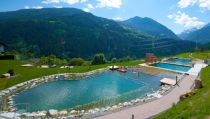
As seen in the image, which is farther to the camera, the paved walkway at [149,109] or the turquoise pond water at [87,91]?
the turquoise pond water at [87,91]

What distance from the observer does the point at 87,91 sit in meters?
36.7

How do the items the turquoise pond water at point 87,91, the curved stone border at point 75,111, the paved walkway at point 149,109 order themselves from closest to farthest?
the paved walkway at point 149,109 < the curved stone border at point 75,111 < the turquoise pond water at point 87,91

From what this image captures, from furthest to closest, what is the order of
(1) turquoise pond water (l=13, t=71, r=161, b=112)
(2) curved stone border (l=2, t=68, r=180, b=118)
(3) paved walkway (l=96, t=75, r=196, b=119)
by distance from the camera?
(1) turquoise pond water (l=13, t=71, r=161, b=112)
(2) curved stone border (l=2, t=68, r=180, b=118)
(3) paved walkway (l=96, t=75, r=196, b=119)

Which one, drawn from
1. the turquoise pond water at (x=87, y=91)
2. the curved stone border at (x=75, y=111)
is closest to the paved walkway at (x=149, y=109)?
the curved stone border at (x=75, y=111)

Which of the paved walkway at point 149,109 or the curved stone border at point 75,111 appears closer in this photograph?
the paved walkway at point 149,109

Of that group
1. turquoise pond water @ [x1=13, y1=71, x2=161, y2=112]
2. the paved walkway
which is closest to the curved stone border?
the paved walkway

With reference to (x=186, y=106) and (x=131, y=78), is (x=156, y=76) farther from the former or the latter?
(x=186, y=106)

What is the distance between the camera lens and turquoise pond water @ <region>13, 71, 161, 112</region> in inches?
1201

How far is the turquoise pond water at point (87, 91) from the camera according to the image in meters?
30.5

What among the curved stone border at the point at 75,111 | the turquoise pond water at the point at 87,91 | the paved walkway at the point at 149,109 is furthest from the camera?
the turquoise pond water at the point at 87,91

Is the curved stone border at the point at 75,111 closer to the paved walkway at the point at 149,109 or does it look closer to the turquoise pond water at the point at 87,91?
the paved walkway at the point at 149,109

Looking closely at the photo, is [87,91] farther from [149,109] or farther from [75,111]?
[149,109]

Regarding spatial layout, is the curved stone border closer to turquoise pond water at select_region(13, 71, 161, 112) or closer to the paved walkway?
the paved walkway

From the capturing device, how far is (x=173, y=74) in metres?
47.0
